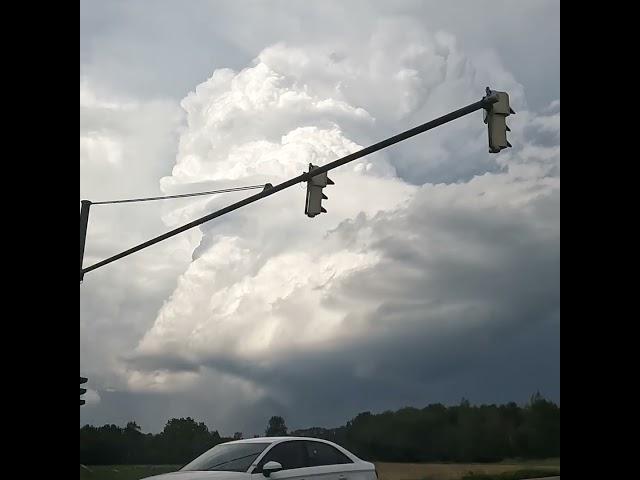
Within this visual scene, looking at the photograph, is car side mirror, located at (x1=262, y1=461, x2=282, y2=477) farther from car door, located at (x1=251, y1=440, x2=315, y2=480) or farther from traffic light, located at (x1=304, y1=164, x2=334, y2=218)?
traffic light, located at (x1=304, y1=164, x2=334, y2=218)

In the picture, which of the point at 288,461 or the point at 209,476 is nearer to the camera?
the point at 209,476

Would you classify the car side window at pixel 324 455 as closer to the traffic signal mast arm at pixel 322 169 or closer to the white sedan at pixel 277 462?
the white sedan at pixel 277 462

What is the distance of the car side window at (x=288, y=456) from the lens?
40.2 ft

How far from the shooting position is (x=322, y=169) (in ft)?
45.4

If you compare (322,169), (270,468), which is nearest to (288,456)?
(270,468)

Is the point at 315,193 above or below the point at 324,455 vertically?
above

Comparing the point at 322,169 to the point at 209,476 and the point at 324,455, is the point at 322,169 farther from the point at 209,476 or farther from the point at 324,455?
the point at 209,476

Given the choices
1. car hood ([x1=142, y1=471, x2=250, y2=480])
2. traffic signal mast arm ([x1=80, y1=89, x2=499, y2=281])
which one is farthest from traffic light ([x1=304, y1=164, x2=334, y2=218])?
car hood ([x1=142, y1=471, x2=250, y2=480])

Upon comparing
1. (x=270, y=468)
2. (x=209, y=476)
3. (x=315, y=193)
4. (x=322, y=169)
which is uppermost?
(x=322, y=169)

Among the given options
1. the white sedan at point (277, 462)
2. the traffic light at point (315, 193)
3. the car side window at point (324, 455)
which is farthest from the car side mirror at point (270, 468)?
the traffic light at point (315, 193)

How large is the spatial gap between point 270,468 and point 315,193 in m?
4.28

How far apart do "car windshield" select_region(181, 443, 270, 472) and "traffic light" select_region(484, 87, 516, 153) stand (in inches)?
199

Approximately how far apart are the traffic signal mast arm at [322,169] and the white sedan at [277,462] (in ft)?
10.4
